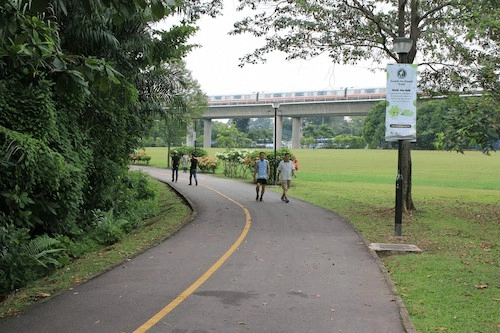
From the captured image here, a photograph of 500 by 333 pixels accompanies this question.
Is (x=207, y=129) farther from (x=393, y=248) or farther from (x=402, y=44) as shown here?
(x=393, y=248)

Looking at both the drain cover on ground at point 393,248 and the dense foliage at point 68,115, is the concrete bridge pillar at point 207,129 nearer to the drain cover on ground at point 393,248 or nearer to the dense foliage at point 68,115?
the dense foliage at point 68,115

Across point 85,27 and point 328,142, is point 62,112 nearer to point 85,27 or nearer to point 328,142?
point 85,27

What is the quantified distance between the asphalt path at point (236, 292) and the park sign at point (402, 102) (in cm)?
271

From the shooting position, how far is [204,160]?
44.2 m

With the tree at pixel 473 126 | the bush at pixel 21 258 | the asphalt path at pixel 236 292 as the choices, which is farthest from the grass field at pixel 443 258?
the bush at pixel 21 258

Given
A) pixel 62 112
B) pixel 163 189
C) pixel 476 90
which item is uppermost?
pixel 476 90

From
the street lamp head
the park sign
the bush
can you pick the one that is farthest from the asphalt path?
the street lamp head

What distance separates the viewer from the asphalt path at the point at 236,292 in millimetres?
5383

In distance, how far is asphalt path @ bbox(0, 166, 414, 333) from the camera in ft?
17.7

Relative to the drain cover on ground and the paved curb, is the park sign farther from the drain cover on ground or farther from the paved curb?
the paved curb

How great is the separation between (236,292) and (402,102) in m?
7.28

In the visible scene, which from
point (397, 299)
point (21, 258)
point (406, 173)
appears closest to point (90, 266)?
point (21, 258)

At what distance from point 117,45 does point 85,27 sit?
1356 millimetres

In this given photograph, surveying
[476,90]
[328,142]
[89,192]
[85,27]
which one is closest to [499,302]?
[85,27]
